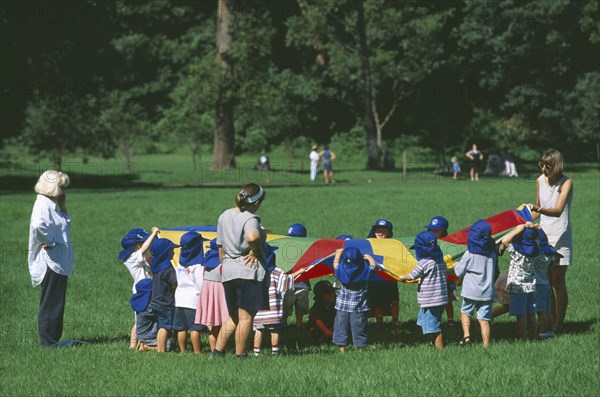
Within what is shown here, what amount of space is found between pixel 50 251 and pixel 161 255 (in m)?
1.30

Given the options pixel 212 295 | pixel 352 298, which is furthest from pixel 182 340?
pixel 352 298

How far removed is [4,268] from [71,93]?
28.9 metres

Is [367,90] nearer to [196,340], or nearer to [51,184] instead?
[51,184]

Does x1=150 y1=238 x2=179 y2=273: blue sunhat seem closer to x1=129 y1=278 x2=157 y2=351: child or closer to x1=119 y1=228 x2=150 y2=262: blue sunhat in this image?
x1=129 y1=278 x2=157 y2=351: child

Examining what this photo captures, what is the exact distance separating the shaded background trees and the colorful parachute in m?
29.0

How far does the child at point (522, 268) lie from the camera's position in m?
10.9

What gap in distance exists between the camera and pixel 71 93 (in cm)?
4662

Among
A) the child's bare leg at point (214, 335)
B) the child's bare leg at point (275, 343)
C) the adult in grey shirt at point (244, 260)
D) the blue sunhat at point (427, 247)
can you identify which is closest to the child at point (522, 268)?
the blue sunhat at point (427, 247)

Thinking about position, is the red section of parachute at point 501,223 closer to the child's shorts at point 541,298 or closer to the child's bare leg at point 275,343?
the child's shorts at point 541,298

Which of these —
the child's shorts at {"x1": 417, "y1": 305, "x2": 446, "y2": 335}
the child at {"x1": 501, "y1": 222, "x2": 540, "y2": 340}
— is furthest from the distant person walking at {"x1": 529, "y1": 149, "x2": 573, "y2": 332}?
the child's shorts at {"x1": 417, "y1": 305, "x2": 446, "y2": 335}

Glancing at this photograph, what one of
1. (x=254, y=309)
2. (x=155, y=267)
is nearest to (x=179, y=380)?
(x=254, y=309)

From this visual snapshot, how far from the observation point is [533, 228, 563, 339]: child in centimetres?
1101

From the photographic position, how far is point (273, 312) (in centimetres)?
1059

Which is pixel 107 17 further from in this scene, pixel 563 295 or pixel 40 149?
pixel 563 295
